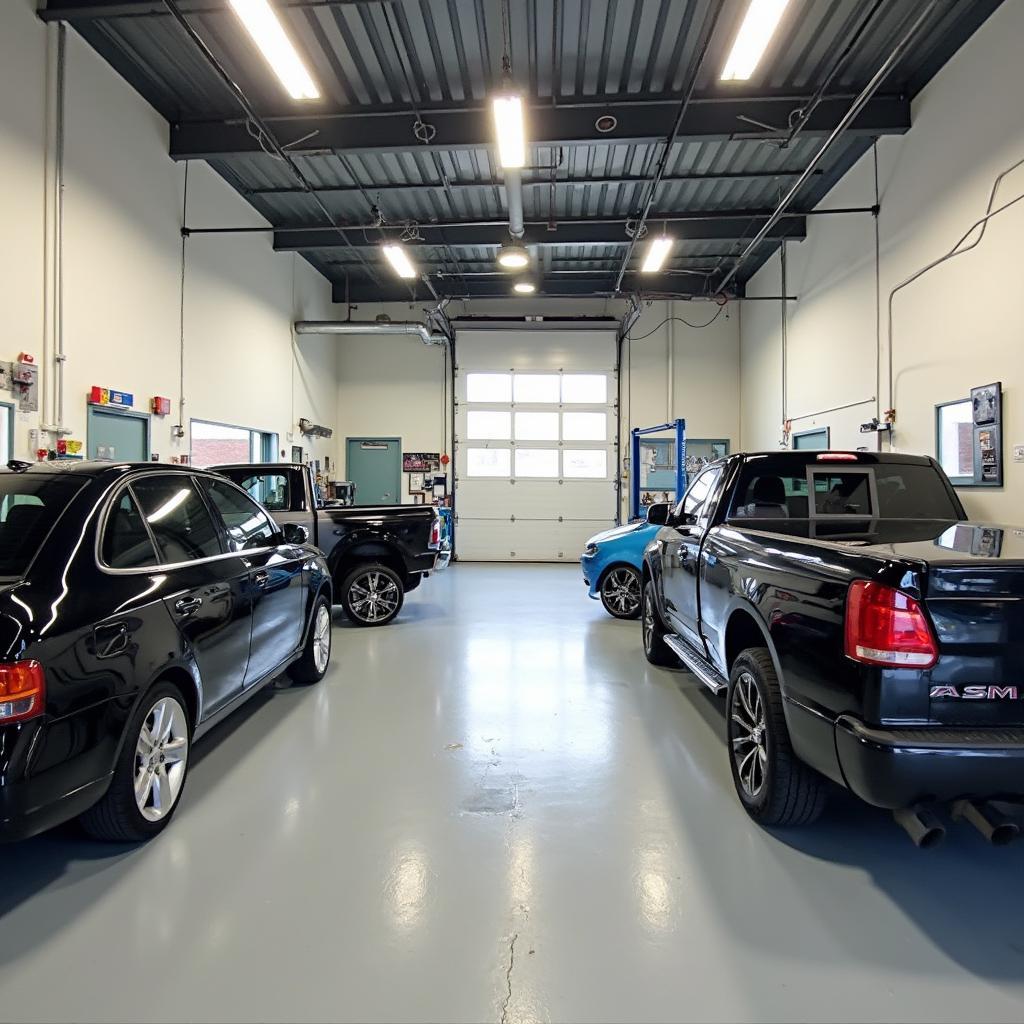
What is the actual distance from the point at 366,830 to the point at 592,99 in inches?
293

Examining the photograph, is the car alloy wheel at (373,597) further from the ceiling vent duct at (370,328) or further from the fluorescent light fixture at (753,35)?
the ceiling vent duct at (370,328)

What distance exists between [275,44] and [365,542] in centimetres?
452

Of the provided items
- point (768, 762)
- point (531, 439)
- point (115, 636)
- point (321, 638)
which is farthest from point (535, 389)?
point (115, 636)

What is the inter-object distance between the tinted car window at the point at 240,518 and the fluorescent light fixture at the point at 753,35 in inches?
200

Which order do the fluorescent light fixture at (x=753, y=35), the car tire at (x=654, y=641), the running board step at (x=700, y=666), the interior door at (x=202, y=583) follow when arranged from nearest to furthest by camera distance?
the interior door at (x=202, y=583)
the running board step at (x=700, y=666)
the fluorescent light fixture at (x=753, y=35)
the car tire at (x=654, y=641)

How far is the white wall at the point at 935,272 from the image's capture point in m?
5.39

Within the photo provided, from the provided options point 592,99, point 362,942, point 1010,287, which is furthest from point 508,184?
point 362,942

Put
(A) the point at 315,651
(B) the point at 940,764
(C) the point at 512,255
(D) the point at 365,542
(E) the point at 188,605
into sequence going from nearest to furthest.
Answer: (B) the point at 940,764, (E) the point at 188,605, (A) the point at 315,651, (D) the point at 365,542, (C) the point at 512,255

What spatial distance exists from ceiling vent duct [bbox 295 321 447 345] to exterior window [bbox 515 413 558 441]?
243 cm

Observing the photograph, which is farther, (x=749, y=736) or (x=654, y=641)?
(x=654, y=641)

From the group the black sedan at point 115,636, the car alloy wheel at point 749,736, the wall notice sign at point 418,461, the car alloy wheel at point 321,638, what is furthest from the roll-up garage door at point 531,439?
the car alloy wheel at point 749,736

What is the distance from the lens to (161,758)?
100 inches

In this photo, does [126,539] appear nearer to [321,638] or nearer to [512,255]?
[321,638]

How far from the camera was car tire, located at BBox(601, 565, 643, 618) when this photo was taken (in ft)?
23.0
